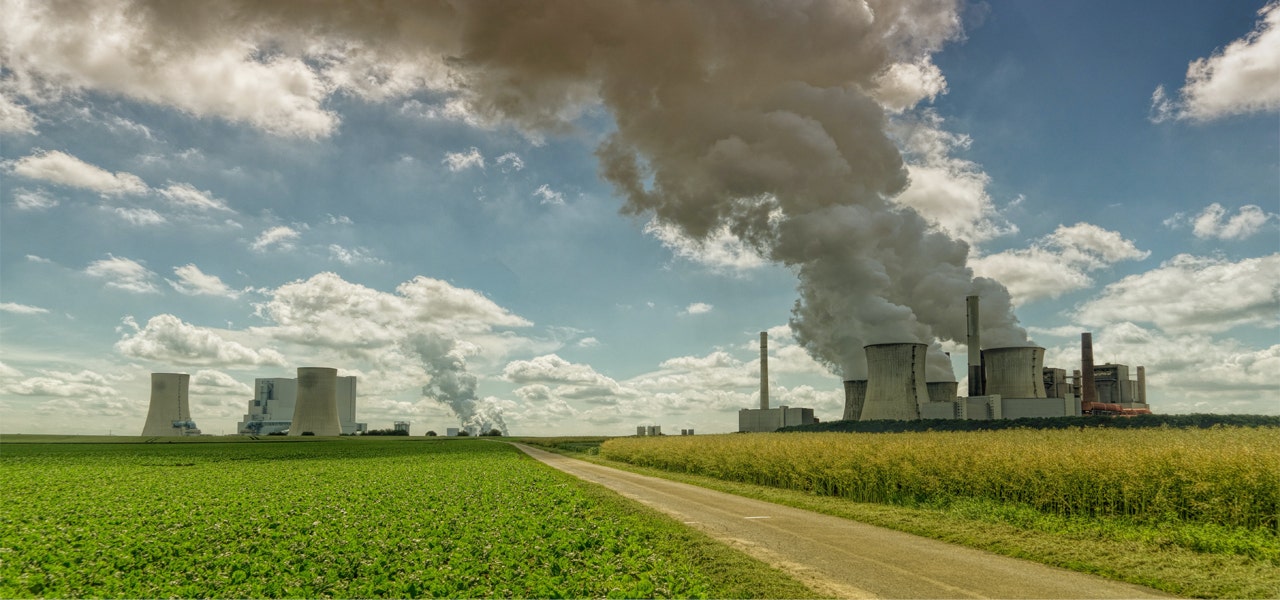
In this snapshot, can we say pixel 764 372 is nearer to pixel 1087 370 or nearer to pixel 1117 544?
pixel 1087 370

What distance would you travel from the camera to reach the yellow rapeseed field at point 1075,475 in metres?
16.7

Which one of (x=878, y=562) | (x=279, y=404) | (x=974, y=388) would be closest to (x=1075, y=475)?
(x=878, y=562)

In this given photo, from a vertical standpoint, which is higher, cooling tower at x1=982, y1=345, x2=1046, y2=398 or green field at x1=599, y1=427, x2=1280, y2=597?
cooling tower at x1=982, y1=345, x2=1046, y2=398

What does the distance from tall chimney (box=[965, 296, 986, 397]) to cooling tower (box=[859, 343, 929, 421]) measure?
1395 cm

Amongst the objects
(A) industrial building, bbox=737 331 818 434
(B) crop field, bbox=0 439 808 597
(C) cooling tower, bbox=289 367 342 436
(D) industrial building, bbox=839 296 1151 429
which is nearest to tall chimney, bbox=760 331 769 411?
(A) industrial building, bbox=737 331 818 434

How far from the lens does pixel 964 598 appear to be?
11.7m

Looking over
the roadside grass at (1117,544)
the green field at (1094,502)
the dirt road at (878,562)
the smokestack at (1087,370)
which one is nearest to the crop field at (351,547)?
the dirt road at (878,562)

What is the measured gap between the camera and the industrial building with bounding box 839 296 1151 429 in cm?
6719

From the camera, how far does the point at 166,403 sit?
119 meters

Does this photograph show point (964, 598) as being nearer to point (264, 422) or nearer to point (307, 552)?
point (307, 552)

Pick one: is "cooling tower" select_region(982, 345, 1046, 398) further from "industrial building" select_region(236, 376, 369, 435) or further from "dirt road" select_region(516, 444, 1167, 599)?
"industrial building" select_region(236, 376, 369, 435)

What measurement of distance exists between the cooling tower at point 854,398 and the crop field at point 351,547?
61.5m

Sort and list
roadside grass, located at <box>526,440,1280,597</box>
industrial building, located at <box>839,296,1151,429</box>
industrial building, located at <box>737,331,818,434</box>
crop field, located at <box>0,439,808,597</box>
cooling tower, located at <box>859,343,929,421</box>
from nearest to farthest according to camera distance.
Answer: crop field, located at <box>0,439,808,597</box>
roadside grass, located at <box>526,440,1280,597</box>
cooling tower, located at <box>859,343,929,421</box>
industrial building, located at <box>839,296,1151,429</box>
industrial building, located at <box>737,331,818,434</box>

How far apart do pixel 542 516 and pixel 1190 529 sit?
14047 millimetres
